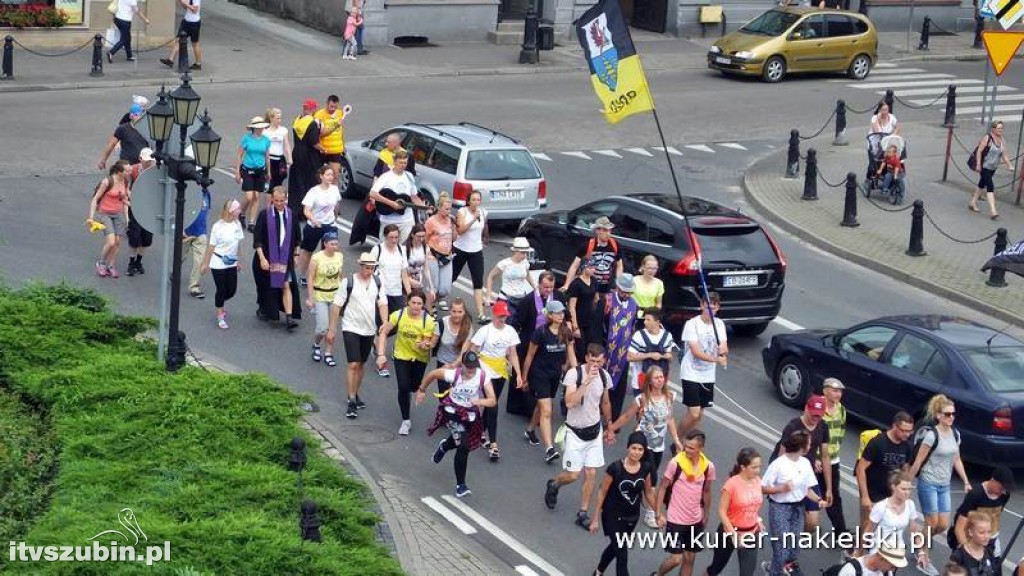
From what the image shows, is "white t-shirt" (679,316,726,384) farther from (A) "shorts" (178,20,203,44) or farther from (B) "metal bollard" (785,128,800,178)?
(A) "shorts" (178,20,203,44)

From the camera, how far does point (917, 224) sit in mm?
24328

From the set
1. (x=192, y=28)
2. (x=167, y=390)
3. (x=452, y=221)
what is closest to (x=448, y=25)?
(x=192, y=28)

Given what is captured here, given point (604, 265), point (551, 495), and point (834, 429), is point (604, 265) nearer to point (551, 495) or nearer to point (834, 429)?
point (551, 495)

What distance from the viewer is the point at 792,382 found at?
17.8 metres

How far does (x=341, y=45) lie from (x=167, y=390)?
23.9 metres

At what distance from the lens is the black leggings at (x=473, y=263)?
1984cm

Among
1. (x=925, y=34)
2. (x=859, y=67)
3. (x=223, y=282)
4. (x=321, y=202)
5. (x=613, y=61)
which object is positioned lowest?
(x=223, y=282)

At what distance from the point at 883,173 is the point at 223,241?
13.0m

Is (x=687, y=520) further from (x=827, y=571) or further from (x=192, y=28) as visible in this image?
(x=192, y=28)

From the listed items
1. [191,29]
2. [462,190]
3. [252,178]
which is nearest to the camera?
[252,178]

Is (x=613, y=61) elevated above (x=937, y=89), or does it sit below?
above

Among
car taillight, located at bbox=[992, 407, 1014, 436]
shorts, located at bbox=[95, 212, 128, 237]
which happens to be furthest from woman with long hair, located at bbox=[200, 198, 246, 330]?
car taillight, located at bbox=[992, 407, 1014, 436]

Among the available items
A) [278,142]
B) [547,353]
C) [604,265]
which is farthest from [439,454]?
[278,142]

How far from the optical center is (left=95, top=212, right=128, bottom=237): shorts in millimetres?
19938
